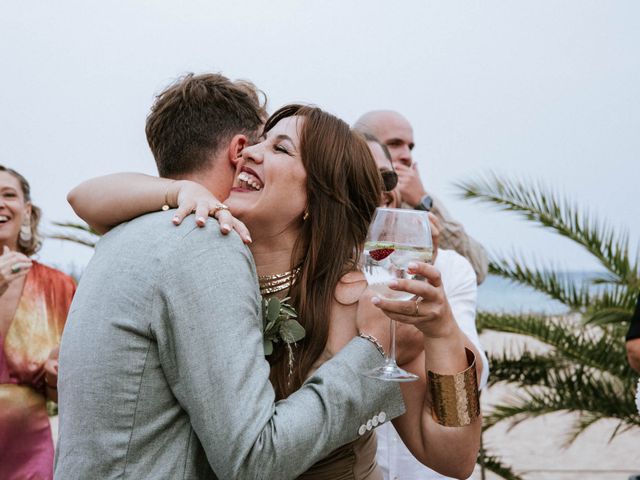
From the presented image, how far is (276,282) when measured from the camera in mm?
2289

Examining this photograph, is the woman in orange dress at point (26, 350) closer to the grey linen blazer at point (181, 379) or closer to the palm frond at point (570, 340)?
the grey linen blazer at point (181, 379)

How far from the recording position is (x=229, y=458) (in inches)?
64.9

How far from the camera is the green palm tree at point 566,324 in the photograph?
23.8 ft

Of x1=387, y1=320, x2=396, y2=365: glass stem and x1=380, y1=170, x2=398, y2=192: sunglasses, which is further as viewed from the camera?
x1=380, y1=170, x2=398, y2=192: sunglasses

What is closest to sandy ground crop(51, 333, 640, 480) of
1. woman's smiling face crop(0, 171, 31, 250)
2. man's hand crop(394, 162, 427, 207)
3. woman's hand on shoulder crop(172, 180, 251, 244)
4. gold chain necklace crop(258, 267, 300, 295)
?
man's hand crop(394, 162, 427, 207)

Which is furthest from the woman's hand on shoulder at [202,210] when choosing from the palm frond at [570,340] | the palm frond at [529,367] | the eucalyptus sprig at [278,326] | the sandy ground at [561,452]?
→ the sandy ground at [561,452]

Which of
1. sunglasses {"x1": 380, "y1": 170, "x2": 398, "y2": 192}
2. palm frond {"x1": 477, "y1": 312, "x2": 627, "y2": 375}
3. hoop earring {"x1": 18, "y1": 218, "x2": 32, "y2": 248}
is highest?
sunglasses {"x1": 380, "y1": 170, "x2": 398, "y2": 192}

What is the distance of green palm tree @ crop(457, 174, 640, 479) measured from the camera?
23.8ft

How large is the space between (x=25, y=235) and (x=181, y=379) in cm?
336

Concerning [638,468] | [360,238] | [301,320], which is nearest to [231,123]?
[360,238]

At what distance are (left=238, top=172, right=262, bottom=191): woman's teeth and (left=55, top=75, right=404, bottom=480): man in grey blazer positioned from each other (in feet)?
1.66

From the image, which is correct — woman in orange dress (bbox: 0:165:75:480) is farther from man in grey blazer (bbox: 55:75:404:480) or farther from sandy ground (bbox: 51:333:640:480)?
sandy ground (bbox: 51:333:640:480)

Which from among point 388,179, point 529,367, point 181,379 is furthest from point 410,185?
point 529,367

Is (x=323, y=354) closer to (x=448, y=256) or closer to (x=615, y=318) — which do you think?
(x=448, y=256)
